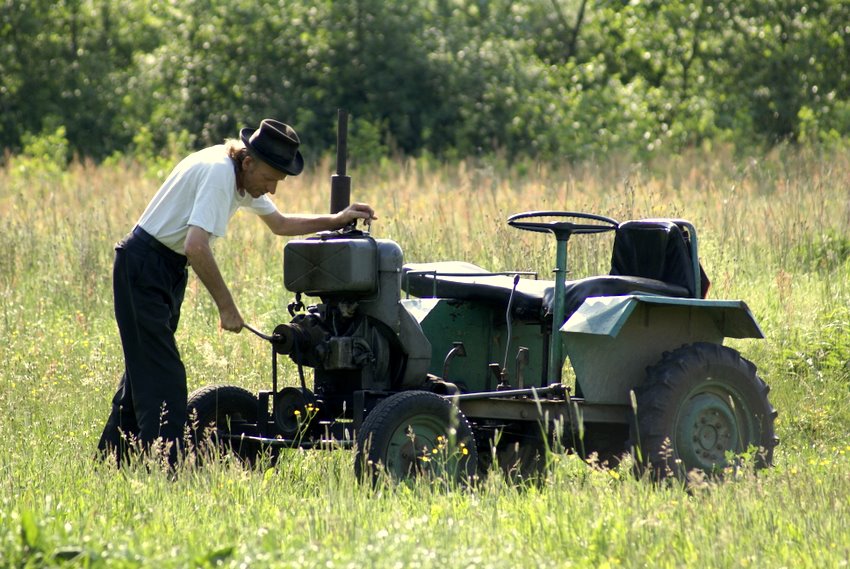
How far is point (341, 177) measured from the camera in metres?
6.26

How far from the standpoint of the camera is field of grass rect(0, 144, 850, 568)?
174 inches

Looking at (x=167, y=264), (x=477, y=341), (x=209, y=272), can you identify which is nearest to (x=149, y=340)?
(x=167, y=264)

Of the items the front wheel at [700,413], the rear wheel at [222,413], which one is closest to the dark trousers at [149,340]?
the rear wheel at [222,413]

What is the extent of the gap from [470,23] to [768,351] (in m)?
15.8

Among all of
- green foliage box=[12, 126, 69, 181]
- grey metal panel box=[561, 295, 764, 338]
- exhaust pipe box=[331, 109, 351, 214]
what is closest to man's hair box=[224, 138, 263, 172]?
exhaust pipe box=[331, 109, 351, 214]

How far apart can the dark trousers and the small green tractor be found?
20 centimetres

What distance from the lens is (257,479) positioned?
5781 mm

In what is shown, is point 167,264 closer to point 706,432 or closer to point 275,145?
point 275,145

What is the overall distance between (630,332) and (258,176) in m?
1.94

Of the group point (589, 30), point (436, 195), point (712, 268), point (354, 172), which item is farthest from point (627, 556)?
point (589, 30)

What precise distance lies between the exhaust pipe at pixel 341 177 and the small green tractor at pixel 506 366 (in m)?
0.01

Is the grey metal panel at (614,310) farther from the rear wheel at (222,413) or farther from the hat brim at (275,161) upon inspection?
the rear wheel at (222,413)

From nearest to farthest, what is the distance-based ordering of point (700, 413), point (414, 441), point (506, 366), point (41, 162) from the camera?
point (414, 441)
point (700, 413)
point (506, 366)
point (41, 162)

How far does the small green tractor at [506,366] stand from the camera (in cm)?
583
